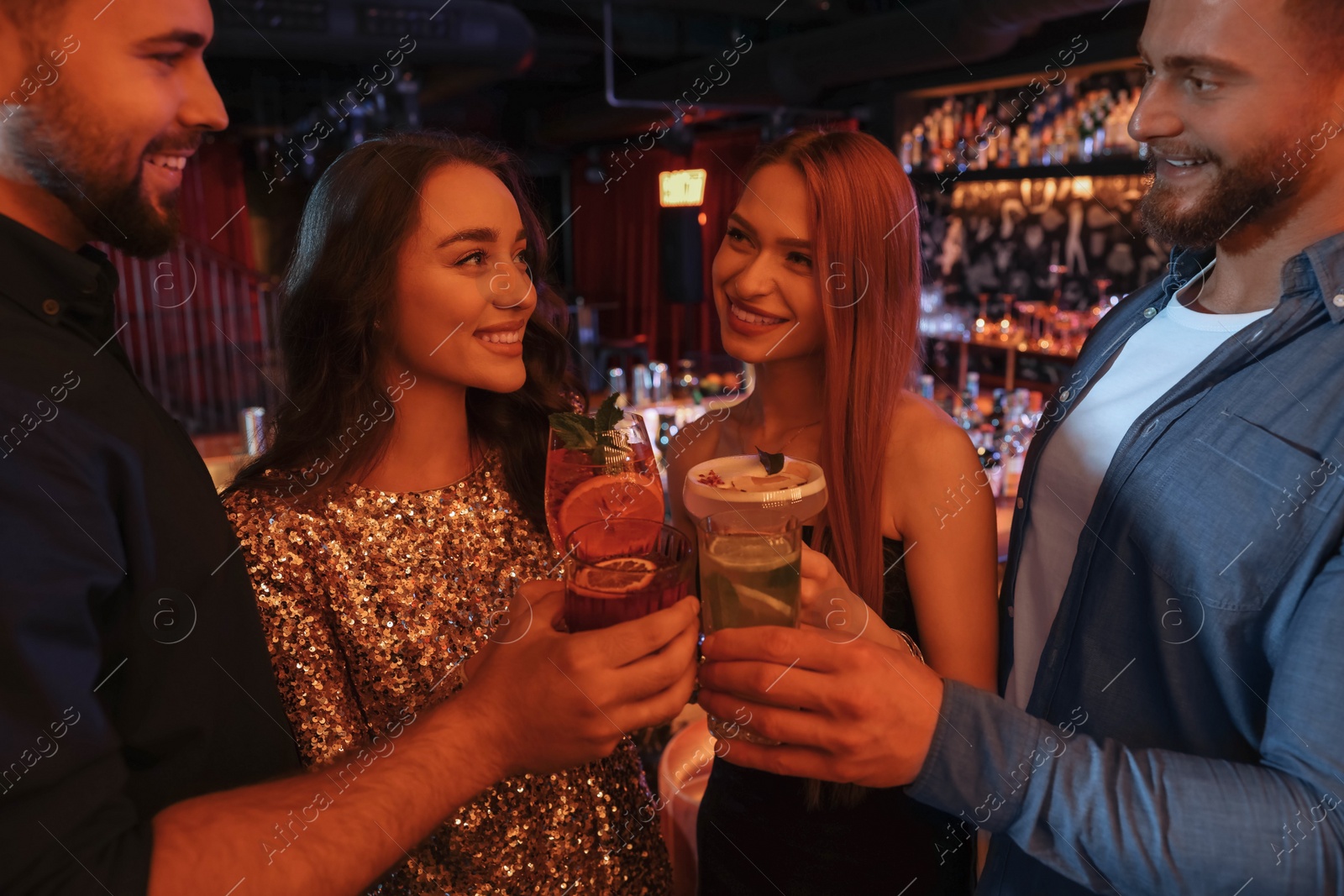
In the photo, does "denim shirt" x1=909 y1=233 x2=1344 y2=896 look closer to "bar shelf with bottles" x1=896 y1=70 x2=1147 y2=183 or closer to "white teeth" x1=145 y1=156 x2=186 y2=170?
"white teeth" x1=145 y1=156 x2=186 y2=170

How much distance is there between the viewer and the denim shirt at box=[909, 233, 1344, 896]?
3.65 feet

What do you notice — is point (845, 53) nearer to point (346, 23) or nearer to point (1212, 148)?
point (346, 23)

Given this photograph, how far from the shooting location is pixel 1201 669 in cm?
138

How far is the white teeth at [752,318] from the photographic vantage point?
2.02 metres

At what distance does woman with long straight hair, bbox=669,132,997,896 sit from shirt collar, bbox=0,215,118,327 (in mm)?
1247

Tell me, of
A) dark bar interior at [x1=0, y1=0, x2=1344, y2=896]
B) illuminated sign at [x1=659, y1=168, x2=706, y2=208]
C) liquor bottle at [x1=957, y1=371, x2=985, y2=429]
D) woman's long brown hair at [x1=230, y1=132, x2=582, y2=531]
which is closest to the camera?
dark bar interior at [x1=0, y1=0, x2=1344, y2=896]

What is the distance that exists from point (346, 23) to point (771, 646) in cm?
681

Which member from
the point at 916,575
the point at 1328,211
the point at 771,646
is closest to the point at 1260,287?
the point at 1328,211

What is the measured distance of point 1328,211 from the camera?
144cm

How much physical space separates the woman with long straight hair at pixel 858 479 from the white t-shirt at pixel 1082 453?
0.24 ft

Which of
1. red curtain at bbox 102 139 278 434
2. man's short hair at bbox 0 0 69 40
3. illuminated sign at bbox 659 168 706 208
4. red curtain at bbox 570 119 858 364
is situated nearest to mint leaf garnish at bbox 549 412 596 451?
man's short hair at bbox 0 0 69 40

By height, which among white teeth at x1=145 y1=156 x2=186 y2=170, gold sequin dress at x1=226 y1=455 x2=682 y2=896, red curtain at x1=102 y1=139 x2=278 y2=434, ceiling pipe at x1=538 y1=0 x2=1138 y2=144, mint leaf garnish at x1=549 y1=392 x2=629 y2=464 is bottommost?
red curtain at x1=102 y1=139 x2=278 y2=434

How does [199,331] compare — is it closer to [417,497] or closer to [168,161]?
[417,497]

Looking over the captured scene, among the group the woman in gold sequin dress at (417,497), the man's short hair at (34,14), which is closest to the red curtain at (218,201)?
the woman in gold sequin dress at (417,497)
